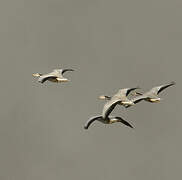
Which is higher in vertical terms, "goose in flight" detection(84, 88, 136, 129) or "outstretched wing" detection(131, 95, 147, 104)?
"outstretched wing" detection(131, 95, 147, 104)

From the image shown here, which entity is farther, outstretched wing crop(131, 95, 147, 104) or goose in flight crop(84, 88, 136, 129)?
outstretched wing crop(131, 95, 147, 104)

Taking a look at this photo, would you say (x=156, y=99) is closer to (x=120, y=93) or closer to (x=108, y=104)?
(x=120, y=93)

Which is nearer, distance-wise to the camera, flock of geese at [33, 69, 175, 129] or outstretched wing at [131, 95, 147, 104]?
flock of geese at [33, 69, 175, 129]

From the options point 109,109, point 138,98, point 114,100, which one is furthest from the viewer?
point 138,98

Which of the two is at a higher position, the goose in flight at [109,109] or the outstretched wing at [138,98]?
the outstretched wing at [138,98]

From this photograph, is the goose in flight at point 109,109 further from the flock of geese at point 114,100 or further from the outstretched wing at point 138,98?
the outstretched wing at point 138,98

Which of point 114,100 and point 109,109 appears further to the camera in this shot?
point 114,100

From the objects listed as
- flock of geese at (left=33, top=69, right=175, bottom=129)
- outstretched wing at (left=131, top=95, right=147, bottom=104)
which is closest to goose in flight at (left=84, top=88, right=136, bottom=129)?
flock of geese at (left=33, top=69, right=175, bottom=129)

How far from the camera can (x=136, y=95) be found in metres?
115

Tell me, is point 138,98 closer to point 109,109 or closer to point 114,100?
point 114,100

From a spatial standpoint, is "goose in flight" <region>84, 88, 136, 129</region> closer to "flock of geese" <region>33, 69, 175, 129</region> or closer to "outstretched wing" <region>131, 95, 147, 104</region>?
"flock of geese" <region>33, 69, 175, 129</region>

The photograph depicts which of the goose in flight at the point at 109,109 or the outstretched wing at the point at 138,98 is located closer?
the goose in flight at the point at 109,109

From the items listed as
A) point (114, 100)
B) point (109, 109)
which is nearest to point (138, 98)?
point (114, 100)

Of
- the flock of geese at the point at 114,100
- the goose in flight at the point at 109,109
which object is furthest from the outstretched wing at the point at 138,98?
the goose in flight at the point at 109,109
